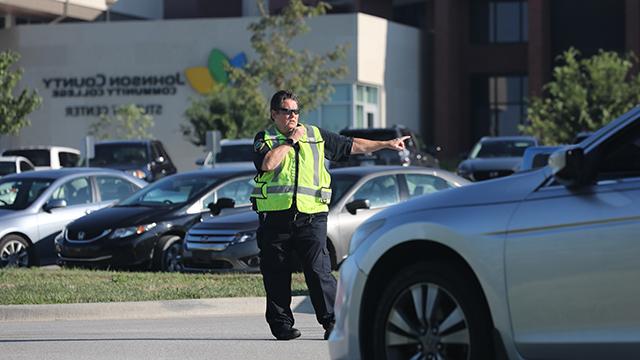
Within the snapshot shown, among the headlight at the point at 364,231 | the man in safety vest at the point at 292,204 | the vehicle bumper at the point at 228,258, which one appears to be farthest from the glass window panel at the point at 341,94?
the headlight at the point at 364,231

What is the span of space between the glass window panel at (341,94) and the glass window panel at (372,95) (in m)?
2.00

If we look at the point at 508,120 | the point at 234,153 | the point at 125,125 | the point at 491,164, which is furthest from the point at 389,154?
the point at 508,120

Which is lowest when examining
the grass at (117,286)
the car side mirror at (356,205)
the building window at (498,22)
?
the grass at (117,286)

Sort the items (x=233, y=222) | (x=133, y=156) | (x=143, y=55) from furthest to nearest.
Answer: (x=143, y=55), (x=133, y=156), (x=233, y=222)

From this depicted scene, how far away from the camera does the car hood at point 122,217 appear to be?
57.9 ft

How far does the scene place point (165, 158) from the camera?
3478 centimetres

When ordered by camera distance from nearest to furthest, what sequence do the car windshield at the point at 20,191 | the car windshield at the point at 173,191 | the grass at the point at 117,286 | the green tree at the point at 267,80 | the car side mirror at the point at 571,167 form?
1. the car side mirror at the point at 571,167
2. the grass at the point at 117,286
3. the car windshield at the point at 173,191
4. the car windshield at the point at 20,191
5. the green tree at the point at 267,80

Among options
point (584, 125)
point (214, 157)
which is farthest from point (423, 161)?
point (584, 125)

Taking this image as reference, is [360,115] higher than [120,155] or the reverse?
higher

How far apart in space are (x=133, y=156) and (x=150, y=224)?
56.0 ft

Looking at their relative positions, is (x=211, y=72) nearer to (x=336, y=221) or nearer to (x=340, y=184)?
(x=340, y=184)

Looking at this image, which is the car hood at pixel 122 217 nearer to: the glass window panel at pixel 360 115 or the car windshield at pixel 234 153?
the car windshield at pixel 234 153

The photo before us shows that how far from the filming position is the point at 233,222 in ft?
53.0

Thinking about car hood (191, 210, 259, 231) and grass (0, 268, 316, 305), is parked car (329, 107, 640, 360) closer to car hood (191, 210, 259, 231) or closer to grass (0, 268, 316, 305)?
grass (0, 268, 316, 305)
